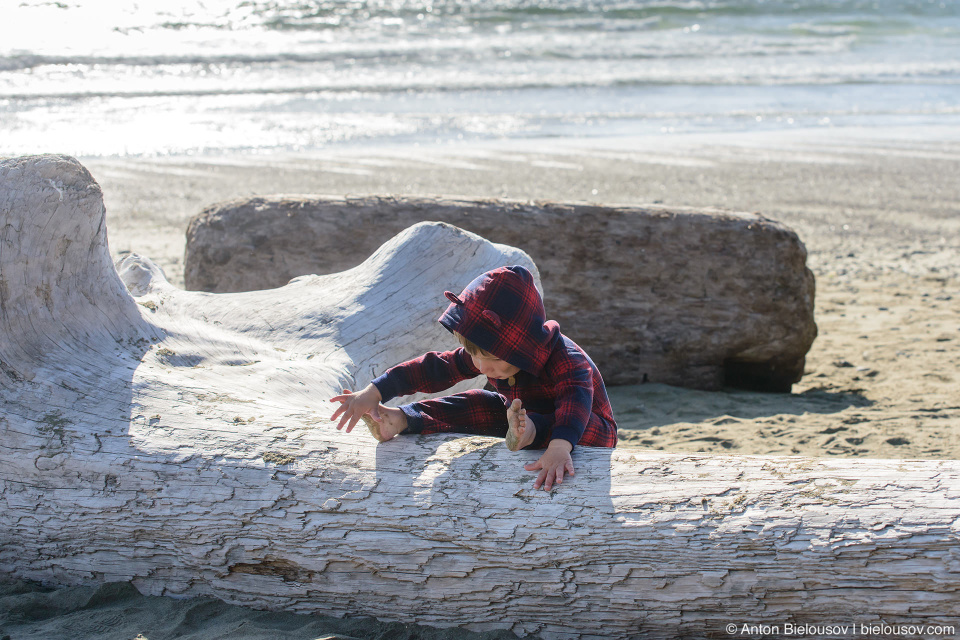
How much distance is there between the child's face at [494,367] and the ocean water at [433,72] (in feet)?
31.6

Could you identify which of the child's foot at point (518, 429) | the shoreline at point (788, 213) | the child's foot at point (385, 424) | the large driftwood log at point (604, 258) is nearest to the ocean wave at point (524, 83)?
the shoreline at point (788, 213)

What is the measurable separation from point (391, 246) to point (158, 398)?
1.41m

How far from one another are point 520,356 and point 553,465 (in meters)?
0.39

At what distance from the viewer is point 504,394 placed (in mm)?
2750

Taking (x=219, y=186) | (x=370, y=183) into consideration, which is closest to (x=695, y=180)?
(x=370, y=183)

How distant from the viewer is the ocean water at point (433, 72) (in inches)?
497

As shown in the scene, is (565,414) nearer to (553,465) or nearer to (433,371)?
(553,465)

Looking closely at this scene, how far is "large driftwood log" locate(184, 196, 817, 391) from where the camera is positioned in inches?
195

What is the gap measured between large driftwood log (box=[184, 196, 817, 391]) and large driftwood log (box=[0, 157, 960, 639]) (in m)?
→ 2.27

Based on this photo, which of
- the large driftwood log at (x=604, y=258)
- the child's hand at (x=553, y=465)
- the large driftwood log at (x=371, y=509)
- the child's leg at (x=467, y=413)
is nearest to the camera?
the large driftwood log at (x=371, y=509)

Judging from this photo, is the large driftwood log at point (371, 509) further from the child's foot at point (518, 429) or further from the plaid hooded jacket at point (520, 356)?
the plaid hooded jacket at point (520, 356)

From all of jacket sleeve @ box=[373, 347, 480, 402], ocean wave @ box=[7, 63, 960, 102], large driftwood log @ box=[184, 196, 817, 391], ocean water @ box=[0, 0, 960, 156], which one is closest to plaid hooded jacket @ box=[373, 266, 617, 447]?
jacket sleeve @ box=[373, 347, 480, 402]

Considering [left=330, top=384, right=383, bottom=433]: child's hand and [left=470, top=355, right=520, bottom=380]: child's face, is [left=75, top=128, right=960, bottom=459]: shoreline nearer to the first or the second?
[left=470, top=355, right=520, bottom=380]: child's face

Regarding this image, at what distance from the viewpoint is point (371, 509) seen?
217cm
